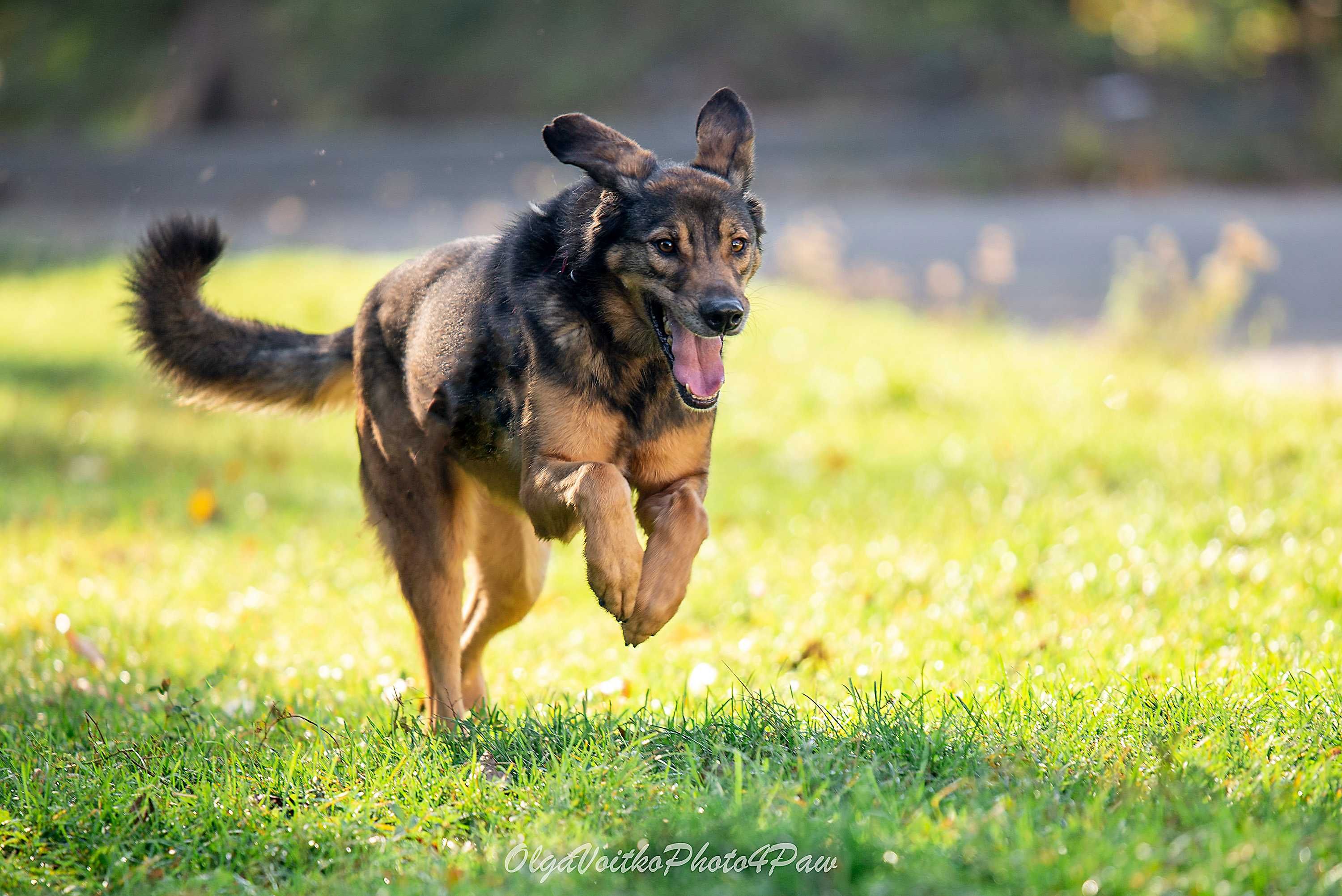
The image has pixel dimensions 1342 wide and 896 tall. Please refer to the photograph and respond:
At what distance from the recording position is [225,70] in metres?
26.4

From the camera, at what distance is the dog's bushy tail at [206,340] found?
5082 millimetres

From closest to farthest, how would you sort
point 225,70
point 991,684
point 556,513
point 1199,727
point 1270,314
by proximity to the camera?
1. point 1199,727
2. point 556,513
3. point 991,684
4. point 1270,314
5. point 225,70

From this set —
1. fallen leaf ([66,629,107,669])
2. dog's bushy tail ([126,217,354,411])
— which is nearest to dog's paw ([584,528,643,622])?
dog's bushy tail ([126,217,354,411])

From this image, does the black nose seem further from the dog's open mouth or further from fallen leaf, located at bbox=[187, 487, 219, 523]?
fallen leaf, located at bbox=[187, 487, 219, 523]

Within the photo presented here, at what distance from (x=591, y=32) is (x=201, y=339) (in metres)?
27.1

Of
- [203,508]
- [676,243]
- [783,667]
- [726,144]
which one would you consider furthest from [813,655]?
[203,508]

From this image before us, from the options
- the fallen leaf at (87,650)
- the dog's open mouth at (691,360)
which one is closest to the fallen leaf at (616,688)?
the dog's open mouth at (691,360)

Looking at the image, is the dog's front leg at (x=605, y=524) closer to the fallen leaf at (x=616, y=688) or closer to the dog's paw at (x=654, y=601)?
the dog's paw at (x=654, y=601)

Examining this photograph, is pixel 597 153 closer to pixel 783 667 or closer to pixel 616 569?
pixel 616 569

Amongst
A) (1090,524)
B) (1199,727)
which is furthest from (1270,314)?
(1199,727)

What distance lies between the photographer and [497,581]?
190 inches

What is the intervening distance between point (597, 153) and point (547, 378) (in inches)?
28.3

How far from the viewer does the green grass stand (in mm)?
3053

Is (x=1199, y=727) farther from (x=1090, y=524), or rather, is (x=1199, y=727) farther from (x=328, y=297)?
(x=328, y=297)
